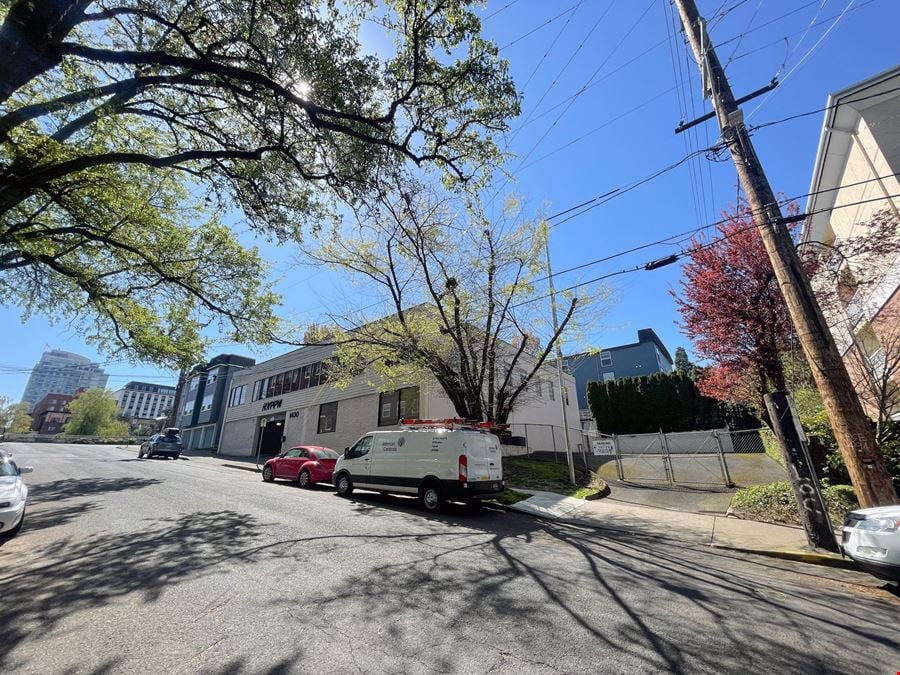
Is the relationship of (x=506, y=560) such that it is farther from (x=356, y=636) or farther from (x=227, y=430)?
(x=227, y=430)

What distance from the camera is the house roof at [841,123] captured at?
357 inches

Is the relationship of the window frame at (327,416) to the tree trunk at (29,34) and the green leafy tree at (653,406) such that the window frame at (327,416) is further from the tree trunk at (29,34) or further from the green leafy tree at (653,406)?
the tree trunk at (29,34)

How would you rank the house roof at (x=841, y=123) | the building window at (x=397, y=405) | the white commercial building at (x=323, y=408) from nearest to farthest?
the house roof at (x=841, y=123), the building window at (x=397, y=405), the white commercial building at (x=323, y=408)

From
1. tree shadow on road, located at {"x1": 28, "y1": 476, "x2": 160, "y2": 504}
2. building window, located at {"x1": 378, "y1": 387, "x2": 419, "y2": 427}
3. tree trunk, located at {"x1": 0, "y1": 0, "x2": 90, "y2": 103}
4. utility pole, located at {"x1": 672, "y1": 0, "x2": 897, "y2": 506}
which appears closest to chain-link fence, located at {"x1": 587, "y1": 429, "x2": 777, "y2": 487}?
utility pole, located at {"x1": 672, "y1": 0, "x2": 897, "y2": 506}

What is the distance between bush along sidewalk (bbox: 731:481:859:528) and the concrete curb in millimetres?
1944

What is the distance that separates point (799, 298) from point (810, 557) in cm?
436

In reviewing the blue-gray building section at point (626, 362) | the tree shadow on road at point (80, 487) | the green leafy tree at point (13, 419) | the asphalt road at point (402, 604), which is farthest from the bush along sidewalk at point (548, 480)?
the green leafy tree at point (13, 419)

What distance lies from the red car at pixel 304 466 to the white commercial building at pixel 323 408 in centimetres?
476

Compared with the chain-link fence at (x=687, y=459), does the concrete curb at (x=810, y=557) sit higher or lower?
lower

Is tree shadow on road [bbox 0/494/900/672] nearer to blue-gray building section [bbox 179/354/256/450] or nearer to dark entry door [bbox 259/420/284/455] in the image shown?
dark entry door [bbox 259/420/284/455]

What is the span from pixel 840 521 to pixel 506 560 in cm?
717

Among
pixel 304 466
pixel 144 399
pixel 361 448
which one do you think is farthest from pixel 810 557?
pixel 144 399

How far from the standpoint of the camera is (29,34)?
5.40 meters

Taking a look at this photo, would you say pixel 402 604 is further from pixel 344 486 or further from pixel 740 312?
pixel 740 312
